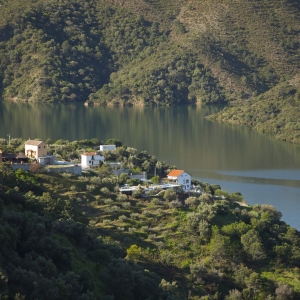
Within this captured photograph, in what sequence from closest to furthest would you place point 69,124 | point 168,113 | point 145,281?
point 145,281 < point 69,124 < point 168,113

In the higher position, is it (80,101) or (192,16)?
(192,16)

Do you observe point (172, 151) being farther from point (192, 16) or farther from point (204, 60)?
point (192, 16)

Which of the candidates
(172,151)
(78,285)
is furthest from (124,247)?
(172,151)

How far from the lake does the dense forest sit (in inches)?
407

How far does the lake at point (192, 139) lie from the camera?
46.3 metres

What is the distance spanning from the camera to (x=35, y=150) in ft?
108

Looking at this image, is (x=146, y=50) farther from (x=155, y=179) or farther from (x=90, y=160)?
(x=155, y=179)

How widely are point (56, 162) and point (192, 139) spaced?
35863 millimetres

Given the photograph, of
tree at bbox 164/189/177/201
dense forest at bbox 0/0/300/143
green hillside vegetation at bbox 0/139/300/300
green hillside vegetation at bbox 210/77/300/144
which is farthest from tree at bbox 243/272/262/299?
dense forest at bbox 0/0/300/143

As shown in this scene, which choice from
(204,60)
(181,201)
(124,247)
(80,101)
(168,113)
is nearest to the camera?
(124,247)

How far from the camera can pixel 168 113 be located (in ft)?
319

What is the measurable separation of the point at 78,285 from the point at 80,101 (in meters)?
94.9

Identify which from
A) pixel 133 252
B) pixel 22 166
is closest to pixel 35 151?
pixel 22 166

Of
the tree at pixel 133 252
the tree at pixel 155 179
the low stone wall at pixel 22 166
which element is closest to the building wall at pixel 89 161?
the tree at pixel 155 179
